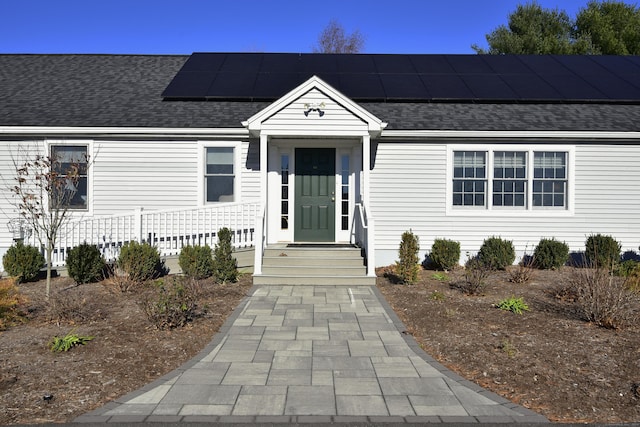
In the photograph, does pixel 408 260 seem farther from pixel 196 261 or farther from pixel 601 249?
pixel 601 249

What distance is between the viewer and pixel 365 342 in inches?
276

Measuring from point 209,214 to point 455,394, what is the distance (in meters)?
8.31

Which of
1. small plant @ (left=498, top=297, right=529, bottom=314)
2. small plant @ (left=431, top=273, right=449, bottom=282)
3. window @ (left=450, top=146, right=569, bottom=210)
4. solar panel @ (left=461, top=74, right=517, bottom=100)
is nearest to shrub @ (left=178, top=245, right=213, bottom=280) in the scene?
Result: small plant @ (left=431, top=273, right=449, bottom=282)

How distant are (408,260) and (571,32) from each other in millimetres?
25026

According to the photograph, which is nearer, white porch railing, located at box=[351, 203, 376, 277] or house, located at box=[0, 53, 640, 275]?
white porch railing, located at box=[351, 203, 376, 277]

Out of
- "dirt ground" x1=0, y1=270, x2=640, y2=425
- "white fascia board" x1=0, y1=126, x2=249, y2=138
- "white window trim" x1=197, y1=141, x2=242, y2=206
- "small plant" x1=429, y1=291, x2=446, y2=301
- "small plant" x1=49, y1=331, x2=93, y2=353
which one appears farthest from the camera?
"white window trim" x1=197, y1=141, x2=242, y2=206

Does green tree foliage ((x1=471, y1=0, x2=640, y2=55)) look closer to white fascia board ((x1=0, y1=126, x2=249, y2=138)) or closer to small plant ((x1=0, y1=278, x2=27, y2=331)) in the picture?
white fascia board ((x1=0, y1=126, x2=249, y2=138))

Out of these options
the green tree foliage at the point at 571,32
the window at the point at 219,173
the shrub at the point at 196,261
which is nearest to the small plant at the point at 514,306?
the shrub at the point at 196,261

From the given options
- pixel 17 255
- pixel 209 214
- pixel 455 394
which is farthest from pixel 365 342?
pixel 17 255

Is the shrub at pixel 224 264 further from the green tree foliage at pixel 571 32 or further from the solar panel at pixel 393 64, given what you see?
the green tree foliage at pixel 571 32

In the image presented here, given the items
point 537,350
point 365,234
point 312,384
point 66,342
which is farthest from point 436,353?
point 365,234

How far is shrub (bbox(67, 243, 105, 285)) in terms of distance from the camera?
10766mm

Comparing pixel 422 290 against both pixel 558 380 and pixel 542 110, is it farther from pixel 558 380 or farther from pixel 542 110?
pixel 542 110

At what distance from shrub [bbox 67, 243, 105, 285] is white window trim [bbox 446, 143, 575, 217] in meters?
8.03
